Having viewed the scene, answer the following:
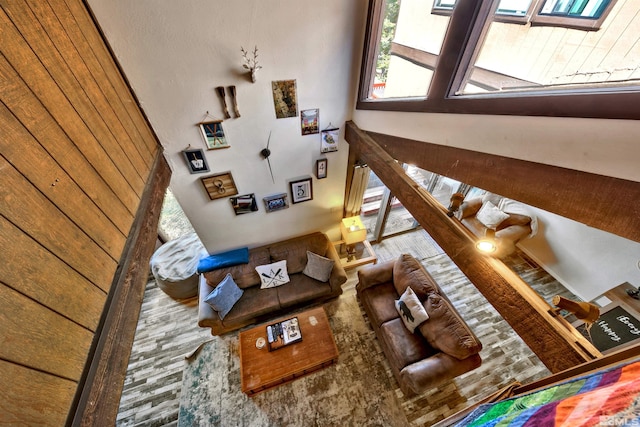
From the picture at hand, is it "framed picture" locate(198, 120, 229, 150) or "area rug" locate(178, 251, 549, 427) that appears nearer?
"framed picture" locate(198, 120, 229, 150)

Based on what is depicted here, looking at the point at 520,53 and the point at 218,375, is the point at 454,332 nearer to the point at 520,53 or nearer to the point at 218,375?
the point at 520,53

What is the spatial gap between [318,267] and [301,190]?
1.21m

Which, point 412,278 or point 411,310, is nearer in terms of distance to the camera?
point 411,310


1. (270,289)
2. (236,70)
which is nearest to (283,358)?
(270,289)

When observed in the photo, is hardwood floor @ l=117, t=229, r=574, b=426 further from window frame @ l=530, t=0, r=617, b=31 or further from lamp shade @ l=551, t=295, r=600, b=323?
window frame @ l=530, t=0, r=617, b=31

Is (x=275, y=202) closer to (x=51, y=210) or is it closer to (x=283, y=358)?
(x=283, y=358)

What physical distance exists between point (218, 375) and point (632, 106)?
396cm

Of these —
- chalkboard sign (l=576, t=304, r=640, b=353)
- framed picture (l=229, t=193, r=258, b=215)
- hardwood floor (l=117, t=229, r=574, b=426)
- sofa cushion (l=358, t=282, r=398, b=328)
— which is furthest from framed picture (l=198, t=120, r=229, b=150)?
chalkboard sign (l=576, t=304, r=640, b=353)

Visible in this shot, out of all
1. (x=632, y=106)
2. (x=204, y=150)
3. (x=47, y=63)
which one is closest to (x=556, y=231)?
(x=632, y=106)

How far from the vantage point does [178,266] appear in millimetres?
3477

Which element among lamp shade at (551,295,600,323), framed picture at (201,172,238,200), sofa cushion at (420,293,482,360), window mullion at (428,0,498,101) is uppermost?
framed picture at (201,172,238,200)

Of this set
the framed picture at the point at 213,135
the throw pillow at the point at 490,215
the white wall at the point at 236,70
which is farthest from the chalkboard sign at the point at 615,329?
the framed picture at the point at 213,135

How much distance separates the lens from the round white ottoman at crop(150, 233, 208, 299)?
131 inches

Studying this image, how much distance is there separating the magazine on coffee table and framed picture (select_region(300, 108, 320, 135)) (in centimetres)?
247
